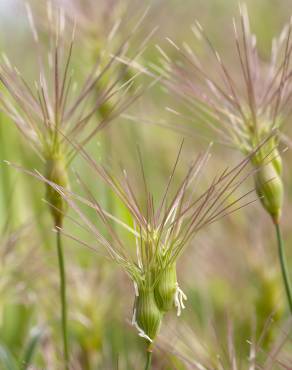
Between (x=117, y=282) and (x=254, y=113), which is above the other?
(x=254, y=113)

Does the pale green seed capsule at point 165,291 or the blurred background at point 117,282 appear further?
the blurred background at point 117,282

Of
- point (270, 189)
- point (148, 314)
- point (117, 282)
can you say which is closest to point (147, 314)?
point (148, 314)

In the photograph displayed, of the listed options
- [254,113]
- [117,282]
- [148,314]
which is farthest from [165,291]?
[117,282]

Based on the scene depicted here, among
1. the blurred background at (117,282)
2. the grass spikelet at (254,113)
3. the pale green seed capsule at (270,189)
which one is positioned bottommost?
the blurred background at (117,282)

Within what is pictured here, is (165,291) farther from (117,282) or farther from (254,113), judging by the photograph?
(117,282)

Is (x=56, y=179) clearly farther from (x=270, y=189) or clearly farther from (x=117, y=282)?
(x=117, y=282)

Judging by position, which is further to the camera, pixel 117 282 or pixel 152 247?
pixel 117 282
